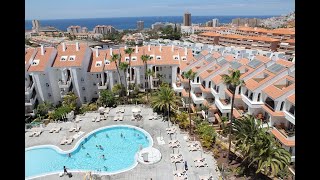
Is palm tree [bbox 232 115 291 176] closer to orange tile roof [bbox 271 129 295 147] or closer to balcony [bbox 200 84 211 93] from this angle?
orange tile roof [bbox 271 129 295 147]

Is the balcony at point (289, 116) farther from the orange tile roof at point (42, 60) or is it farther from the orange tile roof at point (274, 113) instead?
the orange tile roof at point (42, 60)

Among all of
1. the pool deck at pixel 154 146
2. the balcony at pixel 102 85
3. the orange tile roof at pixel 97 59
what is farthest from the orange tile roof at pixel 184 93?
the orange tile roof at pixel 97 59

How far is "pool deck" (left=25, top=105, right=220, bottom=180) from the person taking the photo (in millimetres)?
30047

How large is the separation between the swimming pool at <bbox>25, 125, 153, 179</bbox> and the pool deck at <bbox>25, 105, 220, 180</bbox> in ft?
3.37

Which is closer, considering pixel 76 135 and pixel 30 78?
pixel 76 135

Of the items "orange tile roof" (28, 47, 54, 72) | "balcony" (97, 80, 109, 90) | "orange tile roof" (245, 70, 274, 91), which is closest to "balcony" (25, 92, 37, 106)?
"orange tile roof" (28, 47, 54, 72)

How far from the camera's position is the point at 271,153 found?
84.4 feet

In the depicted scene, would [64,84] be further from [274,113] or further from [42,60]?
[274,113]

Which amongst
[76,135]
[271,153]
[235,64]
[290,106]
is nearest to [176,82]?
[235,64]
